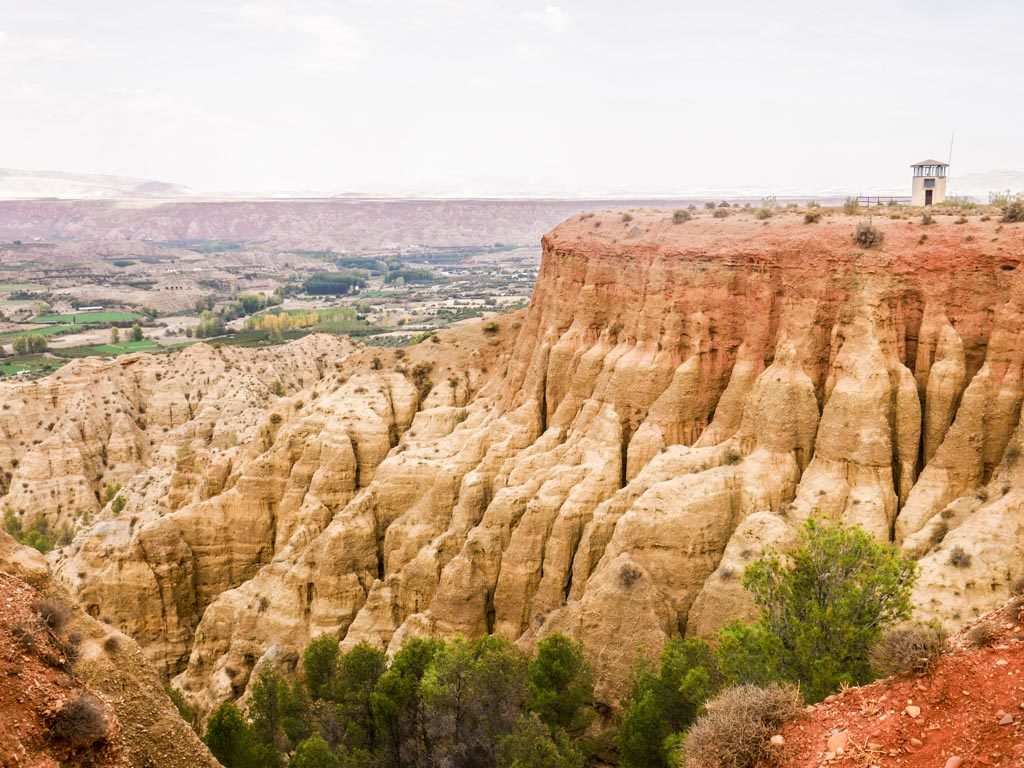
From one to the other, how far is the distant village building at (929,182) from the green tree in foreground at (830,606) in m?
26.2

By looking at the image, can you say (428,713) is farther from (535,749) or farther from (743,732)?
(743,732)

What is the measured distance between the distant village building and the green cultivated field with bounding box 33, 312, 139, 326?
172 m

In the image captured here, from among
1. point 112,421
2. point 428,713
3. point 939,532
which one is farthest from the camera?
point 112,421

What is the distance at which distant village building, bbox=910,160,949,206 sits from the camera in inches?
1575

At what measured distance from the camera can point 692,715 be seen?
A: 22.7 m

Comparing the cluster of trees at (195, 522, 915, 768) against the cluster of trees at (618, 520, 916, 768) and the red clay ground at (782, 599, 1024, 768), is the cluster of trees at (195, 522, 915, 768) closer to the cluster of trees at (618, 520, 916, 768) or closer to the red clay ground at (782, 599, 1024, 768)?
the cluster of trees at (618, 520, 916, 768)

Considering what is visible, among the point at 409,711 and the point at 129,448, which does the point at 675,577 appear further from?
the point at 129,448

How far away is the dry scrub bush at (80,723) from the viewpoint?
1457 centimetres

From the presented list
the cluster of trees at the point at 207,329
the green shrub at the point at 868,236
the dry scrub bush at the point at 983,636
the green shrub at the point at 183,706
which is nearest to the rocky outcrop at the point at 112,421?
the green shrub at the point at 183,706

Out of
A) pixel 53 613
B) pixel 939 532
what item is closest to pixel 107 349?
pixel 53 613

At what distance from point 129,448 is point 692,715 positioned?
60.4 meters

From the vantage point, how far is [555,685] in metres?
25.8

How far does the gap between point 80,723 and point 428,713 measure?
534 inches

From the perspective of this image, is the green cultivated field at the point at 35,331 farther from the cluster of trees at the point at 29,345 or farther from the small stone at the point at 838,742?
the small stone at the point at 838,742
